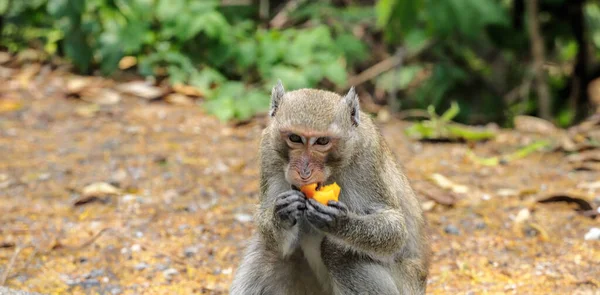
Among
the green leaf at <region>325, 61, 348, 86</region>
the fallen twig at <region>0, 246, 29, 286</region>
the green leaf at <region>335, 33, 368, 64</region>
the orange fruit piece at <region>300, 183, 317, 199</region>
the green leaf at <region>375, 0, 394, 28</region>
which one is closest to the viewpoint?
the orange fruit piece at <region>300, 183, 317, 199</region>

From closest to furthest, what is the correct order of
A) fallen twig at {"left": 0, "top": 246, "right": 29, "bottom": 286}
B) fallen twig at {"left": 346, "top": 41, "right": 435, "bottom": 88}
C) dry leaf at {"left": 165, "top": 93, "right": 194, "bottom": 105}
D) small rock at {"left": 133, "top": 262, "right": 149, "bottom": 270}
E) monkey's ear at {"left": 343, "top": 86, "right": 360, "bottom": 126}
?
1. monkey's ear at {"left": 343, "top": 86, "right": 360, "bottom": 126}
2. fallen twig at {"left": 0, "top": 246, "right": 29, "bottom": 286}
3. small rock at {"left": 133, "top": 262, "right": 149, "bottom": 270}
4. dry leaf at {"left": 165, "top": 93, "right": 194, "bottom": 105}
5. fallen twig at {"left": 346, "top": 41, "right": 435, "bottom": 88}

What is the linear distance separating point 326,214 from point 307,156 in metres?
0.30

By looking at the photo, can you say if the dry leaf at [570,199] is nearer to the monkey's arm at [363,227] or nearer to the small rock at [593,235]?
the small rock at [593,235]

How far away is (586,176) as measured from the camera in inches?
253

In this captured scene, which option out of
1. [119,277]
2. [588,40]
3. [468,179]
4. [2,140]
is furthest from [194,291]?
[588,40]

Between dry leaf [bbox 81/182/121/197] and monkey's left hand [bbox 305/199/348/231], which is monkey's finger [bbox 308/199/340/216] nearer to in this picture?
monkey's left hand [bbox 305/199/348/231]

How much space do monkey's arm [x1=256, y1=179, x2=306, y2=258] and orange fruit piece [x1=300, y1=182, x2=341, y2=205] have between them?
4 centimetres

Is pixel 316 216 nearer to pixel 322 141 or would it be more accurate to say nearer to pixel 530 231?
pixel 322 141

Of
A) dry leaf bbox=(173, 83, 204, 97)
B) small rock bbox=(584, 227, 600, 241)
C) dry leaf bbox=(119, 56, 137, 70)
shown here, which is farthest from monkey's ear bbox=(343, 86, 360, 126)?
dry leaf bbox=(119, 56, 137, 70)

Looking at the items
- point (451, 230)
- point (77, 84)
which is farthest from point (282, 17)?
point (451, 230)

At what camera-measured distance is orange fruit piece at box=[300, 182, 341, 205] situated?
348 centimetres

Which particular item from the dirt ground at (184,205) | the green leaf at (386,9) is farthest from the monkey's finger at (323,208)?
the green leaf at (386,9)

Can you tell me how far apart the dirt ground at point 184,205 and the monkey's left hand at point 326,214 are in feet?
4.27

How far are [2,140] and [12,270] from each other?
296cm
